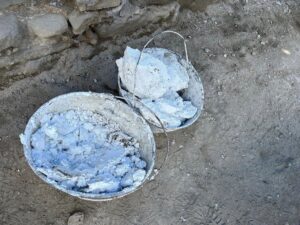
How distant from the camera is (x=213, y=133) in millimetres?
3713

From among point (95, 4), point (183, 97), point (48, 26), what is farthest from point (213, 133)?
point (48, 26)

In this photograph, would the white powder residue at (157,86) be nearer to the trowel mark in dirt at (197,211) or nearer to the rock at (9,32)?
the trowel mark in dirt at (197,211)

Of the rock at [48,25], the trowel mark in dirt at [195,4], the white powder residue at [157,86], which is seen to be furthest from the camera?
the trowel mark in dirt at [195,4]

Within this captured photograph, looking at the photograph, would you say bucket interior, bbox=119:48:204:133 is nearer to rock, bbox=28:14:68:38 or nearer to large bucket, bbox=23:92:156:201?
large bucket, bbox=23:92:156:201

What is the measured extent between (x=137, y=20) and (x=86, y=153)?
1.27 meters

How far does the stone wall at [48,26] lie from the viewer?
353 cm

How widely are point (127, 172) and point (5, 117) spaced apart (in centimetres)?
95

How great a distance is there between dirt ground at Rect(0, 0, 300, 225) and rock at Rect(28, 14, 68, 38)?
0.22m

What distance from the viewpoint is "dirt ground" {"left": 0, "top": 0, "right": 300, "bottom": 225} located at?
3.26 metres

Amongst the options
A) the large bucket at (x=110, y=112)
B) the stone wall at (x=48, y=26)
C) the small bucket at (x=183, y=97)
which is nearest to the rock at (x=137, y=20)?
the stone wall at (x=48, y=26)

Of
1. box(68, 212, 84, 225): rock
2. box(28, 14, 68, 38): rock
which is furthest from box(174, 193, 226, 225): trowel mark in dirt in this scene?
box(28, 14, 68, 38): rock

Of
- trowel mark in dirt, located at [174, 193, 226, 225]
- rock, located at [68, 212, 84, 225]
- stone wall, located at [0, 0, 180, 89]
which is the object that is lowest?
trowel mark in dirt, located at [174, 193, 226, 225]

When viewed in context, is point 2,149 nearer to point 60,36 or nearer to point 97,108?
point 97,108

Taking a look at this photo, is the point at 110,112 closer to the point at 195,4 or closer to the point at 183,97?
the point at 183,97
